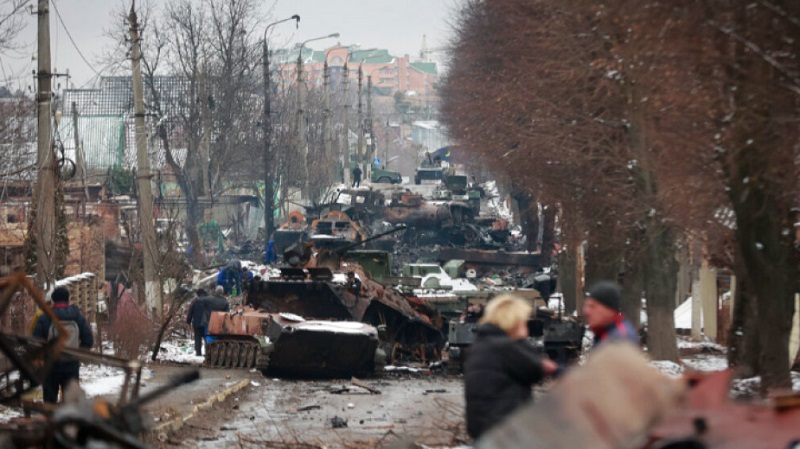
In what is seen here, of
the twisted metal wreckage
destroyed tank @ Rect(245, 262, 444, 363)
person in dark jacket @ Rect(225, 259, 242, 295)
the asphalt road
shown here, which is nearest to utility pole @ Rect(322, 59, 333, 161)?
person in dark jacket @ Rect(225, 259, 242, 295)

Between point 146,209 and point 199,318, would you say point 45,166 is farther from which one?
point 146,209

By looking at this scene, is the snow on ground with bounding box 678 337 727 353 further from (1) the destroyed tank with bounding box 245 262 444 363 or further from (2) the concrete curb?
(2) the concrete curb

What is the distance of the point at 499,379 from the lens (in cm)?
774

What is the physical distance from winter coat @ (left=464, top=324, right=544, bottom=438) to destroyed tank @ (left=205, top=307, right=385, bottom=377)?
44.7 feet

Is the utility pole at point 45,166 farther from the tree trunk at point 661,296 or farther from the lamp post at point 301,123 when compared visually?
the lamp post at point 301,123

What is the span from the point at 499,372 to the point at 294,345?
14037mm

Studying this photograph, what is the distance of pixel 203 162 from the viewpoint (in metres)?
60.5

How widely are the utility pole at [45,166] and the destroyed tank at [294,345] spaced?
2.98 m

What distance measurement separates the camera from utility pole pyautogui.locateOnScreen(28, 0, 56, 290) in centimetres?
2142

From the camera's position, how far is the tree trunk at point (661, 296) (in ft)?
78.6

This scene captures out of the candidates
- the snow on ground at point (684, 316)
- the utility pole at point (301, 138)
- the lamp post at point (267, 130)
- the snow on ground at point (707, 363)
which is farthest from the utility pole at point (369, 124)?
the snow on ground at point (707, 363)

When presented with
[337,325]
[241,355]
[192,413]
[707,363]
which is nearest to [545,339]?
[337,325]

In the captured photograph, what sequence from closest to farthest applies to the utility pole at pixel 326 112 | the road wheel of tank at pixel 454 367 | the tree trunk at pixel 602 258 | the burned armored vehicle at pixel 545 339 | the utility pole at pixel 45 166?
1. the utility pole at pixel 45 166
2. the burned armored vehicle at pixel 545 339
3. the road wheel of tank at pixel 454 367
4. the tree trunk at pixel 602 258
5. the utility pole at pixel 326 112

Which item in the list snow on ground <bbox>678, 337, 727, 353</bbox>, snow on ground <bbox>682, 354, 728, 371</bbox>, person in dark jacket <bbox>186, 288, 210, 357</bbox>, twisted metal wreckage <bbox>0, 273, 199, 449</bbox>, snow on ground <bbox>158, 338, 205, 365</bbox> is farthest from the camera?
snow on ground <bbox>678, 337, 727, 353</bbox>
